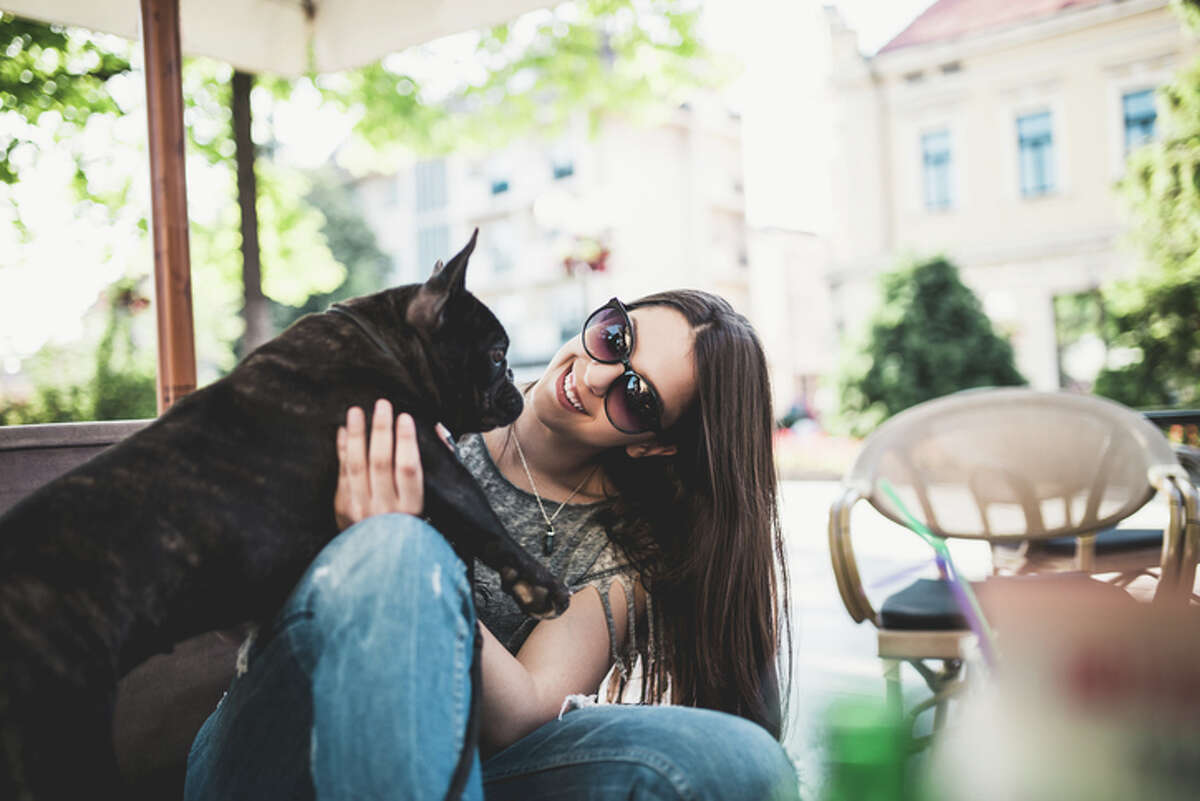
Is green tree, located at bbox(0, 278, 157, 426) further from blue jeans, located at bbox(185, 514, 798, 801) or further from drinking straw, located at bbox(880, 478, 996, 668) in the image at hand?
blue jeans, located at bbox(185, 514, 798, 801)

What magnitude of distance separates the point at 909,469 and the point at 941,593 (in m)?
0.51

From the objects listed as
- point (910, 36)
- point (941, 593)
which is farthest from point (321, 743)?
point (910, 36)

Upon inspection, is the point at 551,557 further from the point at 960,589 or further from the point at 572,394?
the point at 960,589

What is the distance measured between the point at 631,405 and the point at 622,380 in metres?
0.05

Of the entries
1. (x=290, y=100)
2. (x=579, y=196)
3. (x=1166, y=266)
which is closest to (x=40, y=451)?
(x=290, y=100)

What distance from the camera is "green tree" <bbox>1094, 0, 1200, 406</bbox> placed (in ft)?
27.9

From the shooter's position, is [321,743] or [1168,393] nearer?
[321,743]

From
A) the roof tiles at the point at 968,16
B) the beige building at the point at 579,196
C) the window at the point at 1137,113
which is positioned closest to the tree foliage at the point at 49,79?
the roof tiles at the point at 968,16

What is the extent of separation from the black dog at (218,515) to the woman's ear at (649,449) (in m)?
0.25

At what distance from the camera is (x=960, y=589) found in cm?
220

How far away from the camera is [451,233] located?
2775cm

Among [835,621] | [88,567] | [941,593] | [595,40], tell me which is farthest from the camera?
[595,40]

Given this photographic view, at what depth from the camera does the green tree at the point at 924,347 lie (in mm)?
10875

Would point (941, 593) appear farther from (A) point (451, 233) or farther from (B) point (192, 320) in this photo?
(A) point (451, 233)
